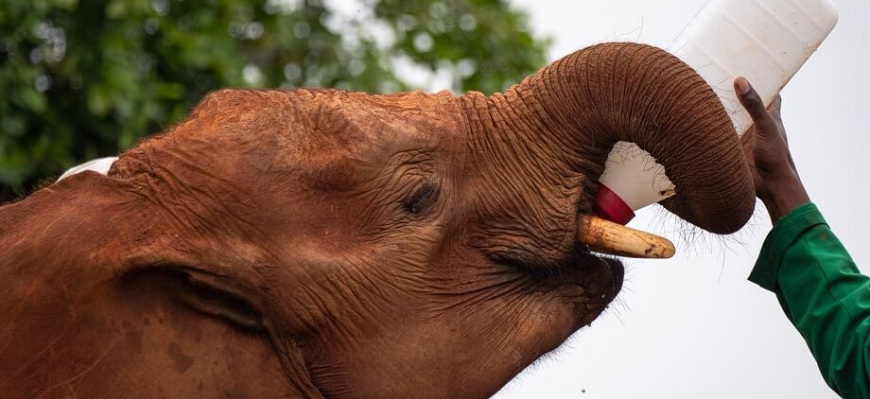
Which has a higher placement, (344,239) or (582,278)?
(582,278)

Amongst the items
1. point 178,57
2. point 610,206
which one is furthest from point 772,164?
point 178,57

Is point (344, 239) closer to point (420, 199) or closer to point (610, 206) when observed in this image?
point (420, 199)

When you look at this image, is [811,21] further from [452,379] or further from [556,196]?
[452,379]

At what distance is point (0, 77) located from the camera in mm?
6961

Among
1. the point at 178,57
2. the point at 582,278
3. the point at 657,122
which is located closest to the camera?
the point at 657,122

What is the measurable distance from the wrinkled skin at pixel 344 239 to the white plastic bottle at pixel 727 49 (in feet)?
0.25

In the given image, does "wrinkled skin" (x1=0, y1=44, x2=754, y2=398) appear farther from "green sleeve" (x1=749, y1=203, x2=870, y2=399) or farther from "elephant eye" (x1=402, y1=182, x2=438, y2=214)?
"green sleeve" (x1=749, y1=203, x2=870, y2=399)

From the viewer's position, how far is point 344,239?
345 centimetres

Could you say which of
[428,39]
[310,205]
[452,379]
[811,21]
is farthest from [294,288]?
[428,39]

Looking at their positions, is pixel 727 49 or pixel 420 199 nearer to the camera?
pixel 420 199

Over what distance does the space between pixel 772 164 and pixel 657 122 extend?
0.40m

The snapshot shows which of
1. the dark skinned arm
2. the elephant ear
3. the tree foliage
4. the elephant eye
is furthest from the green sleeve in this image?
the tree foliage

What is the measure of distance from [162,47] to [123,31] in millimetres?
305

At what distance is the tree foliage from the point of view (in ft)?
23.4
